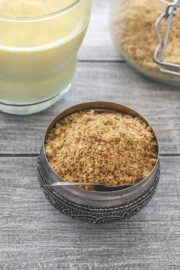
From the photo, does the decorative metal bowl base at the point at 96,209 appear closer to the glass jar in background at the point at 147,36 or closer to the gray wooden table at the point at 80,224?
the gray wooden table at the point at 80,224

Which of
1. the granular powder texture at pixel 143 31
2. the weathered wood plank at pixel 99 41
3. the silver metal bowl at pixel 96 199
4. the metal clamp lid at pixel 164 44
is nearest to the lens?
the silver metal bowl at pixel 96 199

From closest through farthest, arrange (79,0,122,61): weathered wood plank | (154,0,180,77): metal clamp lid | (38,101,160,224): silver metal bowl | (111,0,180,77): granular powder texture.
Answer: (38,101,160,224): silver metal bowl < (154,0,180,77): metal clamp lid < (111,0,180,77): granular powder texture < (79,0,122,61): weathered wood plank

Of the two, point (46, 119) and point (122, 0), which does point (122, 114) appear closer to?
point (46, 119)

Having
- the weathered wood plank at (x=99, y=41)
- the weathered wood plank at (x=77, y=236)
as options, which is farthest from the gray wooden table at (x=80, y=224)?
the weathered wood plank at (x=99, y=41)

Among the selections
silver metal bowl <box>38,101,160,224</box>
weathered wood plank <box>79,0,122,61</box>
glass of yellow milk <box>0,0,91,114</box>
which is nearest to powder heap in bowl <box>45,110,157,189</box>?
silver metal bowl <box>38,101,160,224</box>

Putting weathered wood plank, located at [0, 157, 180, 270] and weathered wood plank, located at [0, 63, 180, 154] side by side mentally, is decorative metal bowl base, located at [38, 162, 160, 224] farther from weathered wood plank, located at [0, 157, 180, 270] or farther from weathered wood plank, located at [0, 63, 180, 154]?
weathered wood plank, located at [0, 63, 180, 154]

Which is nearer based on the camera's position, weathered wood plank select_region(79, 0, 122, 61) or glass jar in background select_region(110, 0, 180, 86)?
glass jar in background select_region(110, 0, 180, 86)
